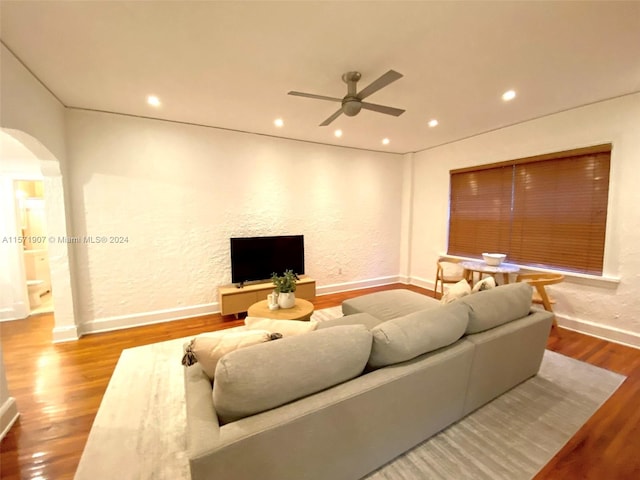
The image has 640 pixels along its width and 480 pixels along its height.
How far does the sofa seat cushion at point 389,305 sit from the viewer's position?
8.80 ft

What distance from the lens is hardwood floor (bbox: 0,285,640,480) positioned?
5.18ft

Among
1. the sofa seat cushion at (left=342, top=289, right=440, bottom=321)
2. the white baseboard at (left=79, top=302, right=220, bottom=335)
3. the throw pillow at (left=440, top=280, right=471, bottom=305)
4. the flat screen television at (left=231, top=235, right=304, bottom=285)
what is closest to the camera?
the throw pillow at (left=440, top=280, right=471, bottom=305)

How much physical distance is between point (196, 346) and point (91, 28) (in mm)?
2272

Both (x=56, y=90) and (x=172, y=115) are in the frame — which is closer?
(x=56, y=90)

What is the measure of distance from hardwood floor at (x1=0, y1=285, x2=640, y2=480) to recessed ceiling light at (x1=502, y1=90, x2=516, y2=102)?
9.16ft

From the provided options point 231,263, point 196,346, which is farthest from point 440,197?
point 196,346

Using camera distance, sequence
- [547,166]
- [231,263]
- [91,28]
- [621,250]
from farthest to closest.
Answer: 1. [231,263]
2. [547,166]
3. [621,250]
4. [91,28]

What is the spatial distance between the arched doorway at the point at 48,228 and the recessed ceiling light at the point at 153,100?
42.5 inches

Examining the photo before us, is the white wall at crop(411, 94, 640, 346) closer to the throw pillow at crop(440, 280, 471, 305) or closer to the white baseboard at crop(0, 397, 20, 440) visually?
the throw pillow at crop(440, 280, 471, 305)

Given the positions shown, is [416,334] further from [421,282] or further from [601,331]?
[421,282]

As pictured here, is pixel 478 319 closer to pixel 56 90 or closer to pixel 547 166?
pixel 547 166

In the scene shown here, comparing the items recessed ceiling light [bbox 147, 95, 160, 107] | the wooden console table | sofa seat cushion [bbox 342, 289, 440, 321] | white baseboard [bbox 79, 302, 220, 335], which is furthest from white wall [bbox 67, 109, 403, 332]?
sofa seat cushion [bbox 342, 289, 440, 321]

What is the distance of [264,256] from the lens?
13.3ft

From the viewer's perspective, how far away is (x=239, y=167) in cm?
401
